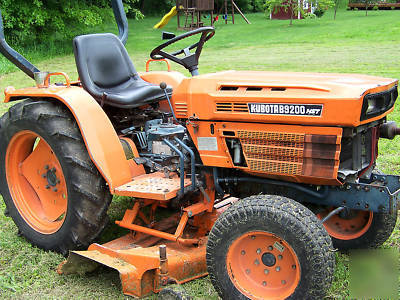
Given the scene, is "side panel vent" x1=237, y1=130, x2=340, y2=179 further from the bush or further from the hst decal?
the bush

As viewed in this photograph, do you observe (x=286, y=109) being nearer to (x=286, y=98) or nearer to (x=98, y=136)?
(x=286, y=98)

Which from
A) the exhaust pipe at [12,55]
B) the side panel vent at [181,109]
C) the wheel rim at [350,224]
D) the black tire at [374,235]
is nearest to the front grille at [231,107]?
the side panel vent at [181,109]

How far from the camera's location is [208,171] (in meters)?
3.17

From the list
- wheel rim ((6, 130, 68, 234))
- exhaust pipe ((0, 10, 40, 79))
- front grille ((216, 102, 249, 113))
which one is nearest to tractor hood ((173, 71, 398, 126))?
→ front grille ((216, 102, 249, 113))

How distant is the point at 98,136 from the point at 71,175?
315 millimetres

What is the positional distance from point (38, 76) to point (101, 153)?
845mm

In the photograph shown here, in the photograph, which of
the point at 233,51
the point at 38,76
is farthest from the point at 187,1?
the point at 38,76

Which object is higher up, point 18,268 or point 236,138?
point 236,138

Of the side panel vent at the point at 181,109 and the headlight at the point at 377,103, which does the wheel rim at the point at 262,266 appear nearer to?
the headlight at the point at 377,103

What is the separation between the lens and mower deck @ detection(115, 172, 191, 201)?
10.0 feet

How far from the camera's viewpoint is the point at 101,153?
323 centimetres

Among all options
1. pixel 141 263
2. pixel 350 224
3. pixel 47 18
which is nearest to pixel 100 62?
pixel 141 263

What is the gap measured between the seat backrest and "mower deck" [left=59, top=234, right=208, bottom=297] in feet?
4.00

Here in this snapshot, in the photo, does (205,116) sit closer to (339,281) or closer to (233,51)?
(339,281)
